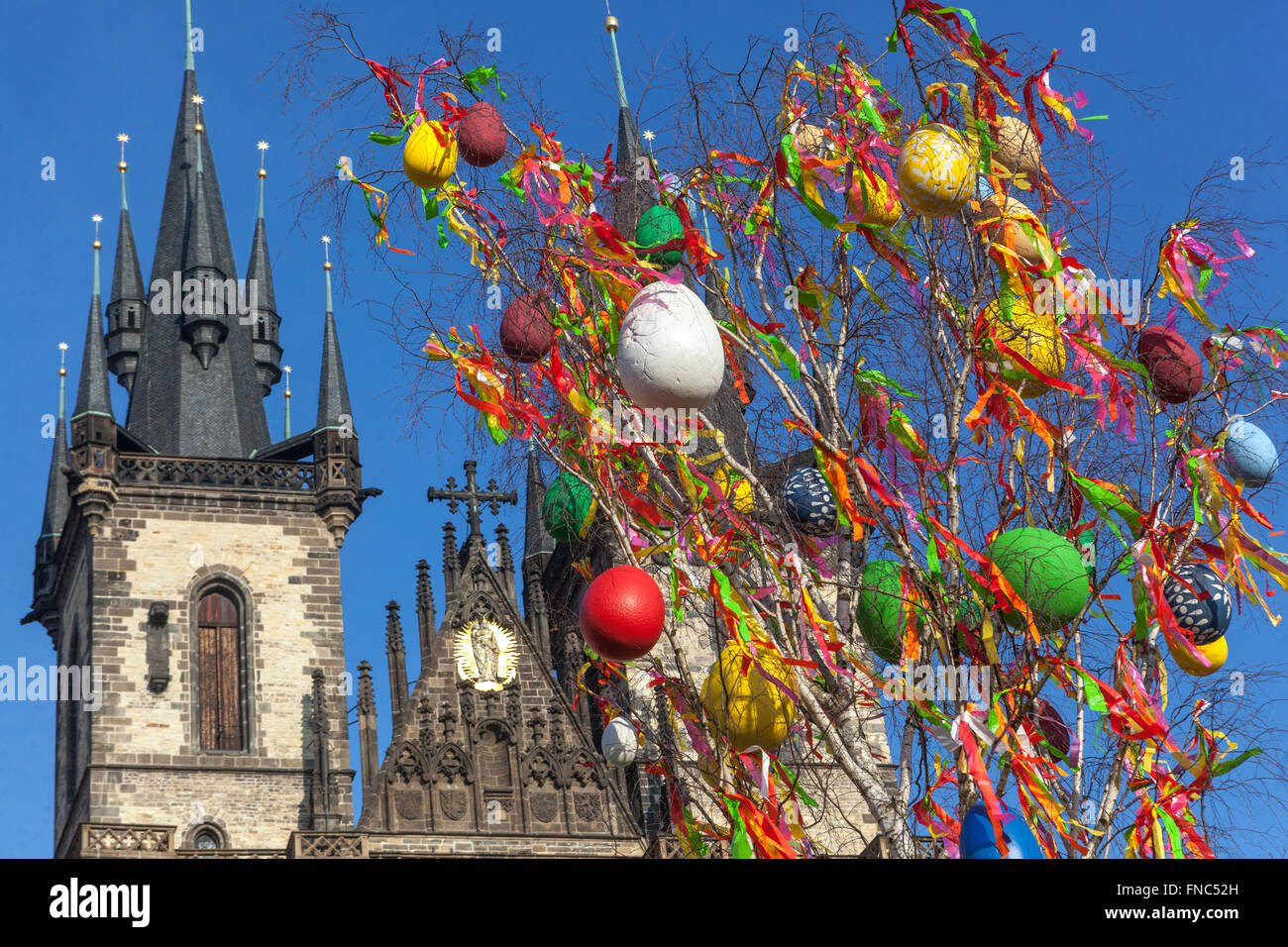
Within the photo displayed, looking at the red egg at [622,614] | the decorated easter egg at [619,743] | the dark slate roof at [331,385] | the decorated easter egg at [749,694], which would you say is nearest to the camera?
the red egg at [622,614]

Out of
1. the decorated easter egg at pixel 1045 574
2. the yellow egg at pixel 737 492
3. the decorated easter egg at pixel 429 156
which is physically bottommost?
the decorated easter egg at pixel 1045 574

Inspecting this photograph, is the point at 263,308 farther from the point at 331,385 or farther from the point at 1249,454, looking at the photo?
the point at 1249,454

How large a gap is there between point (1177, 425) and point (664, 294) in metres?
2.33

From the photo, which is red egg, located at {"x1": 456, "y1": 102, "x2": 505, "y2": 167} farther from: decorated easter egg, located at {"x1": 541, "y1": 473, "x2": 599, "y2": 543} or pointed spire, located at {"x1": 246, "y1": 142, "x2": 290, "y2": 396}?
pointed spire, located at {"x1": 246, "y1": 142, "x2": 290, "y2": 396}

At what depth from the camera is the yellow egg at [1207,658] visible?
8805 millimetres

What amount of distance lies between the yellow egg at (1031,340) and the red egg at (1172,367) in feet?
1.38

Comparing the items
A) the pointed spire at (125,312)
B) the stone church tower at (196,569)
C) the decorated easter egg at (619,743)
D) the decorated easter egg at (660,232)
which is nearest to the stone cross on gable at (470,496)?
the stone church tower at (196,569)

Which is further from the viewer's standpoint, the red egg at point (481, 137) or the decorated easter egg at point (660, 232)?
the decorated easter egg at point (660, 232)

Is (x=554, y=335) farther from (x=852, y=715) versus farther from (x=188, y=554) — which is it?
(x=188, y=554)

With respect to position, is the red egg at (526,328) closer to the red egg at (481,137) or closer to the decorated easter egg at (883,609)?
the red egg at (481,137)

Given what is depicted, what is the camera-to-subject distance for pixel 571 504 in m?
10.1

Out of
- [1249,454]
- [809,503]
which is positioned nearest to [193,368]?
[809,503]

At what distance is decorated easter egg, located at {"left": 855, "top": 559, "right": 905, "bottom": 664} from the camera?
8.61m
